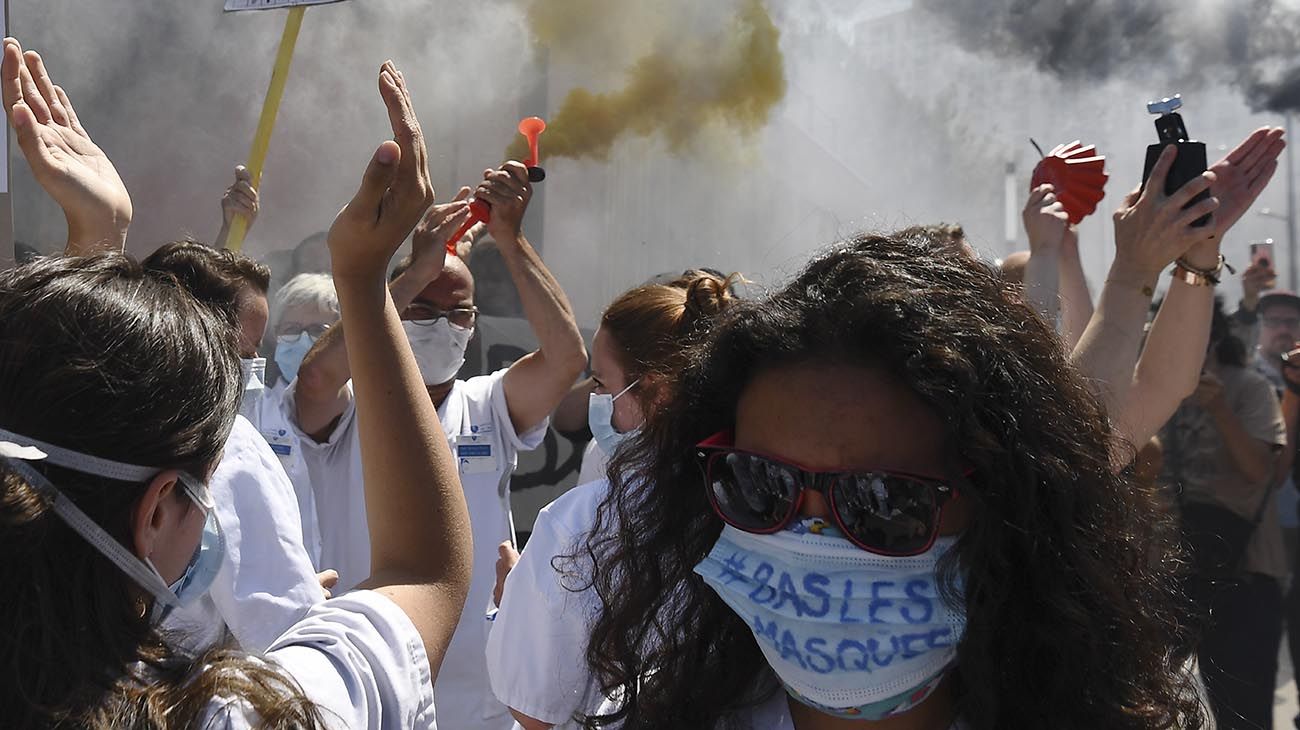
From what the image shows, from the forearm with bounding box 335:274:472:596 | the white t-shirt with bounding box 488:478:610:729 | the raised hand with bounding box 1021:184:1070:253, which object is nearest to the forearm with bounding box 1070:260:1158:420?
the raised hand with bounding box 1021:184:1070:253

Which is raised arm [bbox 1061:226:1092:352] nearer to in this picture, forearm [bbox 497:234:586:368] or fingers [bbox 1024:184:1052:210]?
fingers [bbox 1024:184:1052:210]

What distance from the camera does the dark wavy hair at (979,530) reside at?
137 centimetres

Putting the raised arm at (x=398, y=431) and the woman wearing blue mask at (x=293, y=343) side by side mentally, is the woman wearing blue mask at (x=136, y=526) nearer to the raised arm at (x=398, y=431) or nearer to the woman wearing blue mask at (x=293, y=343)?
the raised arm at (x=398, y=431)

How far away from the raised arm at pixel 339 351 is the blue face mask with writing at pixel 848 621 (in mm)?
2099

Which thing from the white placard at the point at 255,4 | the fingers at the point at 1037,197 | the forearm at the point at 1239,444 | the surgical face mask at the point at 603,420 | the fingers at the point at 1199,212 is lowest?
the forearm at the point at 1239,444

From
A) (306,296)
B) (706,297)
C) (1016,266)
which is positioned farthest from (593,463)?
(1016,266)

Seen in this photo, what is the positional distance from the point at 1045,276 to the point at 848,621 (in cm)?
180

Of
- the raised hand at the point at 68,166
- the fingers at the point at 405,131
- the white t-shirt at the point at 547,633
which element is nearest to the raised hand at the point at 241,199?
the raised hand at the point at 68,166

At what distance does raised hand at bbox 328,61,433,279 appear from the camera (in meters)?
1.42

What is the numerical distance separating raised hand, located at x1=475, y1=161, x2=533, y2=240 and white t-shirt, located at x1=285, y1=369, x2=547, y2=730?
0.47 metres

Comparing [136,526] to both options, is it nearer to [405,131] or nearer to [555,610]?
[405,131]

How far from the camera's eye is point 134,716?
1110 millimetres

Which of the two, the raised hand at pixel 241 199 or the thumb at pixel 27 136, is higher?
the thumb at pixel 27 136

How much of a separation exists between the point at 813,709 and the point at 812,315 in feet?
1.67
